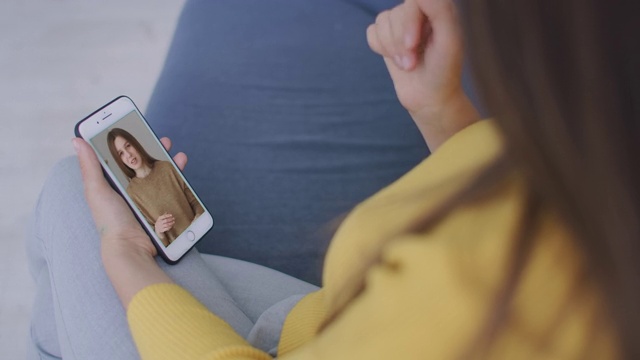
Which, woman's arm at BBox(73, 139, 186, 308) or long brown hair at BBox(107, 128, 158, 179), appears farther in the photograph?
long brown hair at BBox(107, 128, 158, 179)

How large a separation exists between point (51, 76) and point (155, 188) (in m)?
0.82

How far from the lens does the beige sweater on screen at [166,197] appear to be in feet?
2.53

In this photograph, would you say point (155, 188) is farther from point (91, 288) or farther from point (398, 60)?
point (398, 60)

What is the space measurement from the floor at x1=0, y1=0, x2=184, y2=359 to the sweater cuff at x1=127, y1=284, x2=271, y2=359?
641 millimetres

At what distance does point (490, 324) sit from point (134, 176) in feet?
1.79

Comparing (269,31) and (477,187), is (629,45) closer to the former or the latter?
(477,187)

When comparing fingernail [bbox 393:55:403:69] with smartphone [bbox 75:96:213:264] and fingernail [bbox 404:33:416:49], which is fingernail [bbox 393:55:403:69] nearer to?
fingernail [bbox 404:33:416:49]

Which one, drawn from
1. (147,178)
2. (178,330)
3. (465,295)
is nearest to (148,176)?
(147,178)

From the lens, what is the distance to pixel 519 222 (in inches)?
14.5

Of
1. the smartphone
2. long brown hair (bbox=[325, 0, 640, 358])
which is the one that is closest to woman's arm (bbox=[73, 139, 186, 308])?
the smartphone

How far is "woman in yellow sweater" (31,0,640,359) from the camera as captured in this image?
31 centimetres

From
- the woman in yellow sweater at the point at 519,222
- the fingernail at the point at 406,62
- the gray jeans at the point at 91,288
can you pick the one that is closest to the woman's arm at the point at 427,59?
the fingernail at the point at 406,62

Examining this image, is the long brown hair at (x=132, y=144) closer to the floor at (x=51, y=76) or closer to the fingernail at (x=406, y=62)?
the fingernail at (x=406, y=62)

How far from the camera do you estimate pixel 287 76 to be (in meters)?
0.99
